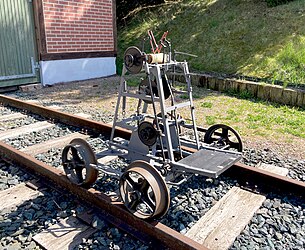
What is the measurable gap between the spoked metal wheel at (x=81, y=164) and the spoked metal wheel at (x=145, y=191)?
1.44 feet

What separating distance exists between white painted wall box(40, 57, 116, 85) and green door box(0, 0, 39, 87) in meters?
0.30

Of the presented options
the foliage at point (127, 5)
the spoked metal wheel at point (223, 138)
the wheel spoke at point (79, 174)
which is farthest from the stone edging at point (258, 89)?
the foliage at point (127, 5)

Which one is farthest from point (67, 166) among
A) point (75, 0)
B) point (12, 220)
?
point (75, 0)

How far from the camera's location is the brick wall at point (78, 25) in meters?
8.64

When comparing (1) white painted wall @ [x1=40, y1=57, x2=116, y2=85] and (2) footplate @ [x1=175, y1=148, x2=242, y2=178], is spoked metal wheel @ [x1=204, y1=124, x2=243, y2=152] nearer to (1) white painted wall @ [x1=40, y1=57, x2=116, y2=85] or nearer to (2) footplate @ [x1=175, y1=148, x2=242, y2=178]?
(2) footplate @ [x1=175, y1=148, x2=242, y2=178]

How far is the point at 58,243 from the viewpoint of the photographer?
249cm

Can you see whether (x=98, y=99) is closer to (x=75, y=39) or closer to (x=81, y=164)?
(x=75, y=39)

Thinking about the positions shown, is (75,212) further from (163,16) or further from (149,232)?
(163,16)

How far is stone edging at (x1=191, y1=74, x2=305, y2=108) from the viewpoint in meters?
6.21

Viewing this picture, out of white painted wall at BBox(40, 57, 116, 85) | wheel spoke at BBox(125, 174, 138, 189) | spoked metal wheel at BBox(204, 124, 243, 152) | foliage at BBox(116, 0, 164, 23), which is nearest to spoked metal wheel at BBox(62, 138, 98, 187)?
wheel spoke at BBox(125, 174, 138, 189)

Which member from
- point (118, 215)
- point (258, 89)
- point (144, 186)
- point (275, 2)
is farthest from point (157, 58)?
point (275, 2)

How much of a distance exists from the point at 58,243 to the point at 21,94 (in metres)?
6.18

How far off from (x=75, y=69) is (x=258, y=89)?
17.2 ft

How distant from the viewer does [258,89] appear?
683 centimetres
